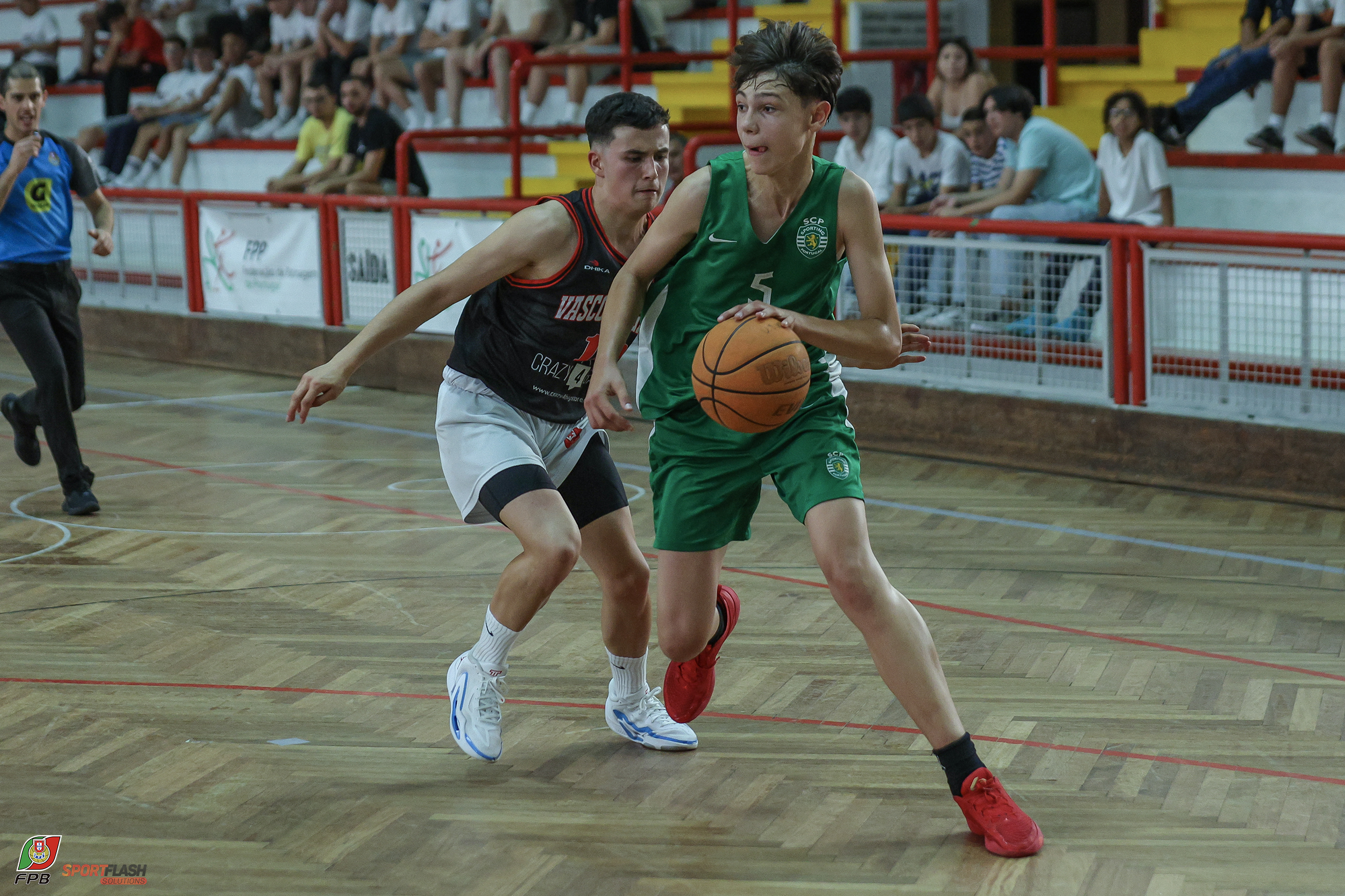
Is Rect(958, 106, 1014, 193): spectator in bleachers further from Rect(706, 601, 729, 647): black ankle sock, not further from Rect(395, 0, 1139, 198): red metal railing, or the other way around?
Rect(706, 601, 729, 647): black ankle sock

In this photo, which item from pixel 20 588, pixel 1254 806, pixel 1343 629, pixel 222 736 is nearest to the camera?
pixel 1254 806

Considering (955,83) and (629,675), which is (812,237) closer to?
(629,675)

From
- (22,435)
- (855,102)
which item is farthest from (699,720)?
(855,102)

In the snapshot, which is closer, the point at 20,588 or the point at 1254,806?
the point at 1254,806

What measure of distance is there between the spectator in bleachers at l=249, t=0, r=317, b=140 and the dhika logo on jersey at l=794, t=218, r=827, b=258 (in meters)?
12.5

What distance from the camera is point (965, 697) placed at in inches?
192

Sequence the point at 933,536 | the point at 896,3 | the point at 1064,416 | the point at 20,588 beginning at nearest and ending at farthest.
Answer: the point at 20,588 < the point at 933,536 < the point at 1064,416 < the point at 896,3

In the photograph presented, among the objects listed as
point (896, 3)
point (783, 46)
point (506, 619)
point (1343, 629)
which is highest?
point (896, 3)

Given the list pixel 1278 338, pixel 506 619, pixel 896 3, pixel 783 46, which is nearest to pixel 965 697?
pixel 506 619

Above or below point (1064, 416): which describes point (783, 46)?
above

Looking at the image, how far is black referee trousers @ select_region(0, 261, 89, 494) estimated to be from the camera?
7430 mm

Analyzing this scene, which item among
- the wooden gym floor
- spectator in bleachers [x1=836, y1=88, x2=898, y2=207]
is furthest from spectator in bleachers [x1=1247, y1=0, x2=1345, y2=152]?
the wooden gym floor

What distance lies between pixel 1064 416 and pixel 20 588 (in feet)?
16.5

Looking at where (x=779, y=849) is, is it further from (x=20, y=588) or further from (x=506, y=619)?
(x=20, y=588)
